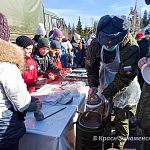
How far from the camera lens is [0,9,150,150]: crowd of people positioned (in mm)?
1557

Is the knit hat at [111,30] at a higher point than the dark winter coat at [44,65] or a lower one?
higher

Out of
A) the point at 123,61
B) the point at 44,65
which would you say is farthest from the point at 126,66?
the point at 44,65

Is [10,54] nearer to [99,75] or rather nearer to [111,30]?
[111,30]

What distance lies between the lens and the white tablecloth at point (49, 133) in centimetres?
187

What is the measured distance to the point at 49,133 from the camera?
1876mm

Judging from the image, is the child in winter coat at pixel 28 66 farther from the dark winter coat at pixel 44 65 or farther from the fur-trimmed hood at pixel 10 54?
the fur-trimmed hood at pixel 10 54

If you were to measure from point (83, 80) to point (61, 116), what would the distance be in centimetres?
149

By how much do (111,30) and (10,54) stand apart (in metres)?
1.11

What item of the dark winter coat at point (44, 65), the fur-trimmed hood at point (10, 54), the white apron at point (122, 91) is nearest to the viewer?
the fur-trimmed hood at point (10, 54)

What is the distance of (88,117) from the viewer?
2301 millimetres

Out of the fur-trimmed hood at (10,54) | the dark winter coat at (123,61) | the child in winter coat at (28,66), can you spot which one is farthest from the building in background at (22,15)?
the fur-trimmed hood at (10,54)

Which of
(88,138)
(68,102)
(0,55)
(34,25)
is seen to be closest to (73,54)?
(34,25)

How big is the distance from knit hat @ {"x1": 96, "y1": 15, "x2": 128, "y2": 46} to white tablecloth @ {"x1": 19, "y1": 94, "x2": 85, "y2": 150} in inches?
32.5

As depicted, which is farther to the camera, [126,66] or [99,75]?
[99,75]
